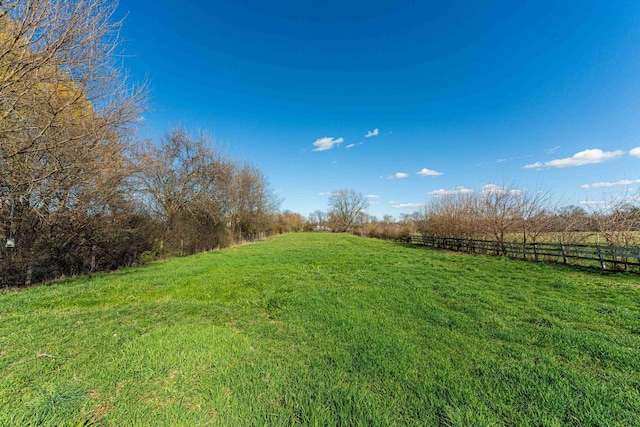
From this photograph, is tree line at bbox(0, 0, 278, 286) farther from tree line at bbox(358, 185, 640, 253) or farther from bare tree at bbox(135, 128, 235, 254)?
tree line at bbox(358, 185, 640, 253)

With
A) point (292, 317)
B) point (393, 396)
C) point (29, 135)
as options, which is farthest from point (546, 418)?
point (29, 135)

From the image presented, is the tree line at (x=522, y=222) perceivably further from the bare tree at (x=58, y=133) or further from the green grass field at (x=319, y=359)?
the bare tree at (x=58, y=133)

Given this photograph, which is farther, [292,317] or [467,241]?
[467,241]

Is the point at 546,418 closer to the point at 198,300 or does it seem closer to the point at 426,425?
the point at 426,425

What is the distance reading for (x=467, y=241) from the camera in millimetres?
19375

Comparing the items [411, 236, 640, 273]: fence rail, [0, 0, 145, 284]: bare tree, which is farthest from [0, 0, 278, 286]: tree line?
[411, 236, 640, 273]: fence rail

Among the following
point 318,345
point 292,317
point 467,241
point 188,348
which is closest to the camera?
point 188,348

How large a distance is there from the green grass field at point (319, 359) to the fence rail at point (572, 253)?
4.88 metres

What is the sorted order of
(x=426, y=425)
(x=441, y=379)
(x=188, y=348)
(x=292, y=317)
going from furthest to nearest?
(x=292, y=317) → (x=188, y=348) → (x=441, y=379) → (x=426, y=425)

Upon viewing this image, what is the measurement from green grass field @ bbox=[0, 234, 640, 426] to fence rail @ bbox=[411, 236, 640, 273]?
4.88 m

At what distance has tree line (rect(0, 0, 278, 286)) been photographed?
3949 millimetres

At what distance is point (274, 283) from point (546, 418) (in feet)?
20.8

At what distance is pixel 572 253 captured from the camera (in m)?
10.7

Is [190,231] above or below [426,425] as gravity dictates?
above
